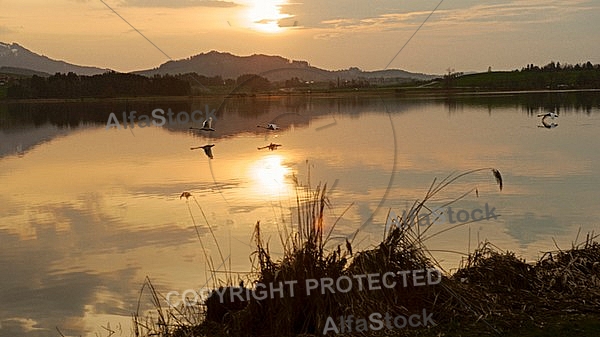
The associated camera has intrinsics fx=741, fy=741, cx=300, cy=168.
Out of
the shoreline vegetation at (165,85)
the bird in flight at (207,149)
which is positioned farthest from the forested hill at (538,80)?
the bird in flight at (207,149)

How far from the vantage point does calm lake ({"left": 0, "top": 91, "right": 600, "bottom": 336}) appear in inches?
352

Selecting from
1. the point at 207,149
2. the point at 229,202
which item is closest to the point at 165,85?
the point at 207,149

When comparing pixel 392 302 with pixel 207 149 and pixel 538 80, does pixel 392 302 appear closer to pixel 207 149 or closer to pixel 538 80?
pixel 207 149

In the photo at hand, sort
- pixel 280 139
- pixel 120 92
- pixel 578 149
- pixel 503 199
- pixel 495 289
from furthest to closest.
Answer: pixel 120 92 < pixel 280 139 < pixel 578 149 < pixel 503 199 < pixel 495 289

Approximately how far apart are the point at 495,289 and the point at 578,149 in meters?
18.3

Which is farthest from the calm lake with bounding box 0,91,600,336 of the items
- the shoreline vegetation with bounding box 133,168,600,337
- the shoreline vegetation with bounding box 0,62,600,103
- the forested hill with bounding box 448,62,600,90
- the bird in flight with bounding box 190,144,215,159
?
the forested hill with bounding box 448,62,600,90

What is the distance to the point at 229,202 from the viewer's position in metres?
13.9

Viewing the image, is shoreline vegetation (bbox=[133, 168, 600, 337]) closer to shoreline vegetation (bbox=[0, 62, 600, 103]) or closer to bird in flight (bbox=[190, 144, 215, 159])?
bird in flight (bbox=[190, 144, 215, 159])

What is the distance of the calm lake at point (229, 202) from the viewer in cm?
895

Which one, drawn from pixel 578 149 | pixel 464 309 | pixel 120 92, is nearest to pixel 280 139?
pixel 578 149

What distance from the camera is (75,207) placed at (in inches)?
596

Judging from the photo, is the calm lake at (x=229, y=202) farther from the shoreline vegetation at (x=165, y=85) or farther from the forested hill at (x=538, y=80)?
the forested hill at (x=538, y=80)

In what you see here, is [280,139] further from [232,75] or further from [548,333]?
[548,333]

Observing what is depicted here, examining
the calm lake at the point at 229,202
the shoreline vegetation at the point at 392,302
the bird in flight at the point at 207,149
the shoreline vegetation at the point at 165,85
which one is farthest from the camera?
the shoreline vegetation at the point at 165,85
